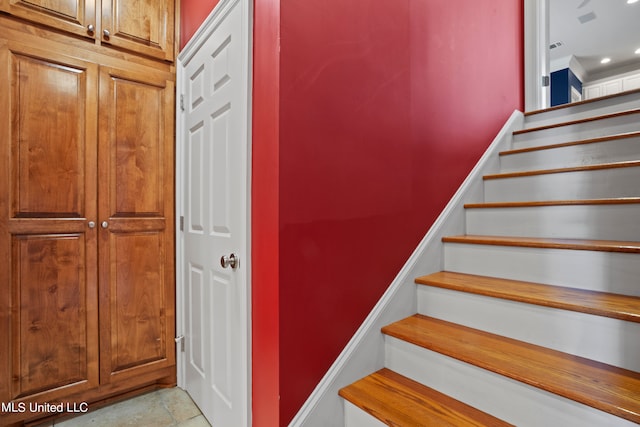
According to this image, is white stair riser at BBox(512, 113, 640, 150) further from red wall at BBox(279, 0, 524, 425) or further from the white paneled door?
the white paneled door

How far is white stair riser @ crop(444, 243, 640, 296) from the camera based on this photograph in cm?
115

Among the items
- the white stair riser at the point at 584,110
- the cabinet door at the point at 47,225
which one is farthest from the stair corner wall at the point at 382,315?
the cabinet door at the point at 47,225

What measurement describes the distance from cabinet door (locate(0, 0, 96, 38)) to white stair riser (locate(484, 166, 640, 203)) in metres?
2.48

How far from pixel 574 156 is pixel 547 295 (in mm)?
1129

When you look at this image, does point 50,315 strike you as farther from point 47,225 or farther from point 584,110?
point 584,110

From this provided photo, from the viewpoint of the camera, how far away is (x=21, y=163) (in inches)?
56.9

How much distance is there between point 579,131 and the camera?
6.43ft

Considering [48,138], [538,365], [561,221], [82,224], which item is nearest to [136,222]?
[82,224]

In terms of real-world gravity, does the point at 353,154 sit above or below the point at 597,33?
below

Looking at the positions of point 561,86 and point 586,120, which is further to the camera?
point 561,86

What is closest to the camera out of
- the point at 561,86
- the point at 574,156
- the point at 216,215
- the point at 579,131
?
the point at 216,215

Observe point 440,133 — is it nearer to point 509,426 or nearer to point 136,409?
point 509,426

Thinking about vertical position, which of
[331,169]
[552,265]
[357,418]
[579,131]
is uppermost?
[579,131]

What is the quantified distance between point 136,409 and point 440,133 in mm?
2275
